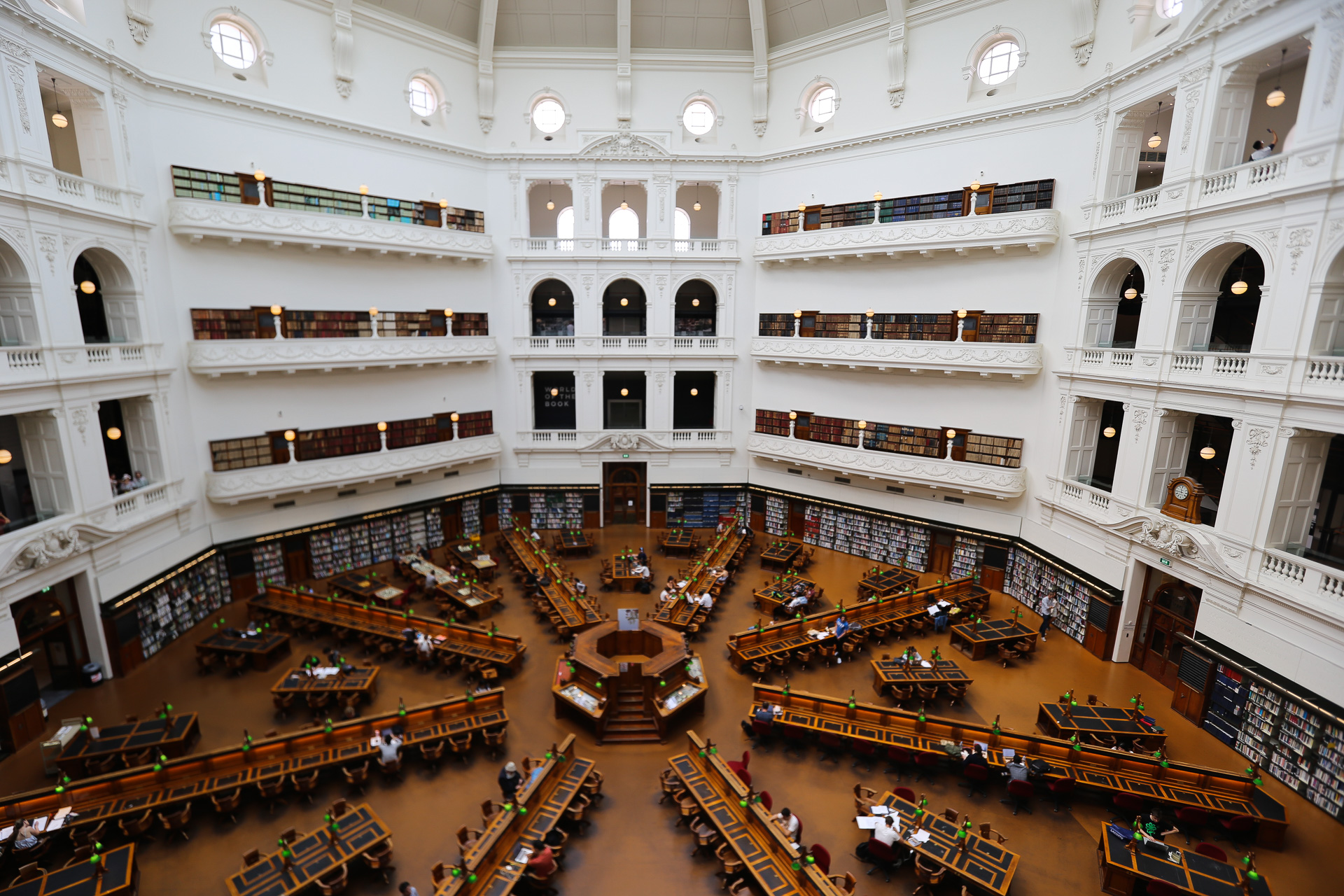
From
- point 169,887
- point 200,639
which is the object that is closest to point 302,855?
point 169,887

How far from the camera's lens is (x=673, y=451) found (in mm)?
22750

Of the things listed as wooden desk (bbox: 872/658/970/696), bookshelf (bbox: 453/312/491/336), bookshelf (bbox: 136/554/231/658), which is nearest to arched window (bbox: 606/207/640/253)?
bookshelf (bbox: 453/312/491/336)

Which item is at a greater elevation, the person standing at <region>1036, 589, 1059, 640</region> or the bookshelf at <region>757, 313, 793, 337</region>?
the bookshelf at <region>757, 313, 793, 337</region>

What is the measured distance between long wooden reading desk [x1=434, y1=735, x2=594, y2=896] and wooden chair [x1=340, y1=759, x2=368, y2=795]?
2.66 metres

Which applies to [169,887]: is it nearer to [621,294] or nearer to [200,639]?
[200,639]

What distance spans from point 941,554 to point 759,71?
673 inches

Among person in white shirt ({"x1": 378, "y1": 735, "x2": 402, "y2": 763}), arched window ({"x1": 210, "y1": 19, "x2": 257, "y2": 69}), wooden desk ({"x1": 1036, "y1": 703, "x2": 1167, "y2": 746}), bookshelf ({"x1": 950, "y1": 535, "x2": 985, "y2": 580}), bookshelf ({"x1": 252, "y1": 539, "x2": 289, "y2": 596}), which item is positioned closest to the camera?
person in white shirt ({"x1": 378, "y1": 735, "x2": 402, "y2": 763})

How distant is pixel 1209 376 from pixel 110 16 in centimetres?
2474

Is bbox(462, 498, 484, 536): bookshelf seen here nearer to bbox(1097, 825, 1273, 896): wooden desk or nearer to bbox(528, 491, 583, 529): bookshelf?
bbox(528, 491, 583, 529): bookshelf

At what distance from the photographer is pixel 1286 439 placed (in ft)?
35.8

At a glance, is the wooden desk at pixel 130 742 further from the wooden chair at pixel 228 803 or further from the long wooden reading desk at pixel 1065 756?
the long wooden reading desk at pixel 1065 756

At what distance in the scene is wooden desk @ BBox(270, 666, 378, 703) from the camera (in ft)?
41.1

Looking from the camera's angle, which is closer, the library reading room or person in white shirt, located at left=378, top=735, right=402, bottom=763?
the library reading room

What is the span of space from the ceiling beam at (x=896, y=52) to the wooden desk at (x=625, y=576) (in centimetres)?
1627
